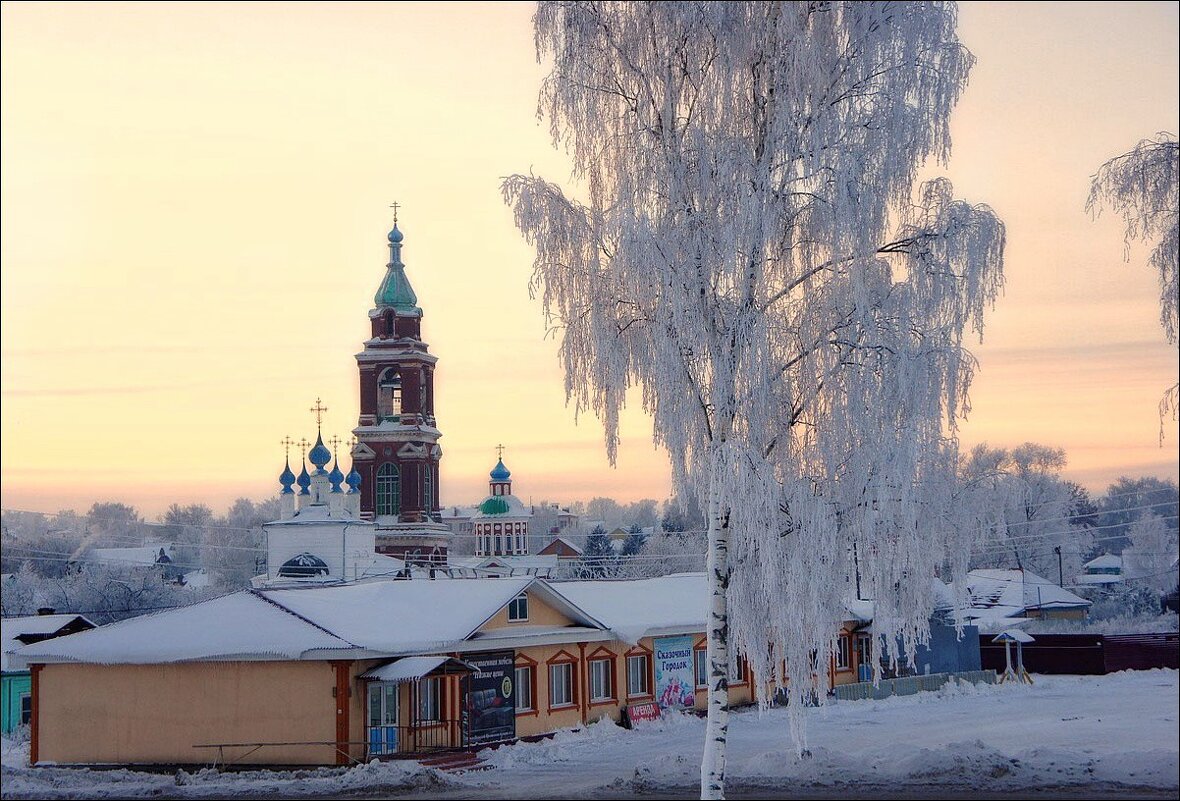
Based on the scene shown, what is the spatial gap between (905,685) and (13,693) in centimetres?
2812

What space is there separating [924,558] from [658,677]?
Answer: 17.9m

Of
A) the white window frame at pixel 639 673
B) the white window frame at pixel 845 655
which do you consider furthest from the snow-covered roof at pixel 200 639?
the white window frame at pixel 845 655

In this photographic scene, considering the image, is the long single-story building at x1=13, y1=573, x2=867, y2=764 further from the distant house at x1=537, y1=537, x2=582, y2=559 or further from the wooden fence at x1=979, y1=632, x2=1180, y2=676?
the distant house at x1=537, y1=537, x2=582, y2=559

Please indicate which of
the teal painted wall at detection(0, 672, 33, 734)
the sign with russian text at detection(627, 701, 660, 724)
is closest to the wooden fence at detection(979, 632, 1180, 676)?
the sign with russian text at detection(627, 701, 660, 724)

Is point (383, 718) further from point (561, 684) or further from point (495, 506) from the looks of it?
point (495, 506)

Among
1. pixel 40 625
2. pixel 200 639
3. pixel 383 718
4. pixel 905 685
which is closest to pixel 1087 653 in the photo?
pixel 905 685

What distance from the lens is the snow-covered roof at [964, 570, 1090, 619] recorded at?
6912 centimetres

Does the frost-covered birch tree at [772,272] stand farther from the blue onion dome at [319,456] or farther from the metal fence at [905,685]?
the blue onion dome at [319,456]

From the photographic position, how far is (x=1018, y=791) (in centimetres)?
2233

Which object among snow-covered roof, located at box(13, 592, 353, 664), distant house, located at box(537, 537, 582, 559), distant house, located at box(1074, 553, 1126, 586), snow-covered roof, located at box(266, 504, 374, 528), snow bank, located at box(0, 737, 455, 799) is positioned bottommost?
snow bank, located at box(0, 737, 455, 799)

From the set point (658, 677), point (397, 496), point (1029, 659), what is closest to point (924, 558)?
point (658, 677)

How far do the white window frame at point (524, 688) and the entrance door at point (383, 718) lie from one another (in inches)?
167

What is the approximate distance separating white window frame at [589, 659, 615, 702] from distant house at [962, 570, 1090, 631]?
3414 cm

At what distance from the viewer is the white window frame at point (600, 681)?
3619cm
